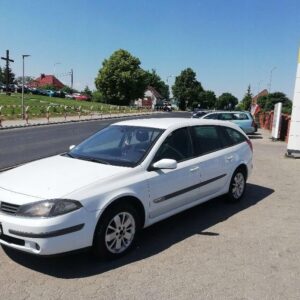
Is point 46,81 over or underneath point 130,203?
over

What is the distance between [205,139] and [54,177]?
2.56m

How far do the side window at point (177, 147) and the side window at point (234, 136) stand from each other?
55.7 inches

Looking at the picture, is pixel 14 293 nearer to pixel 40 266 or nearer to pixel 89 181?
pixel 40 266

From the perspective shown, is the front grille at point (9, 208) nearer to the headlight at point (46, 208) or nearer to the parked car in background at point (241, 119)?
the headlight at point (46, 208)

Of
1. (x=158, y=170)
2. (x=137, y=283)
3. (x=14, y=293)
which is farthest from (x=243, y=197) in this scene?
(x=14, y=293)

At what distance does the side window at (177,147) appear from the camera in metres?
5.38

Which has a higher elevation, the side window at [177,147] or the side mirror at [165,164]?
the side window at [177,147]

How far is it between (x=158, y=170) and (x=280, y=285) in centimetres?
188

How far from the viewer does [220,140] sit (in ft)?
22.2

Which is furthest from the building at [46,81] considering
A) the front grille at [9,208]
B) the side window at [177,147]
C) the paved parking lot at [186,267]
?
the front grille at [9,208]

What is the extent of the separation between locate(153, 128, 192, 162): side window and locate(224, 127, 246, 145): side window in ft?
4.64

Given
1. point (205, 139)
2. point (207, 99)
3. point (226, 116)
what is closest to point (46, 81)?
point (207, 99)

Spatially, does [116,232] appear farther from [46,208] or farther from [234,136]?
[234,136]

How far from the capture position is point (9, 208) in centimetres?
423
